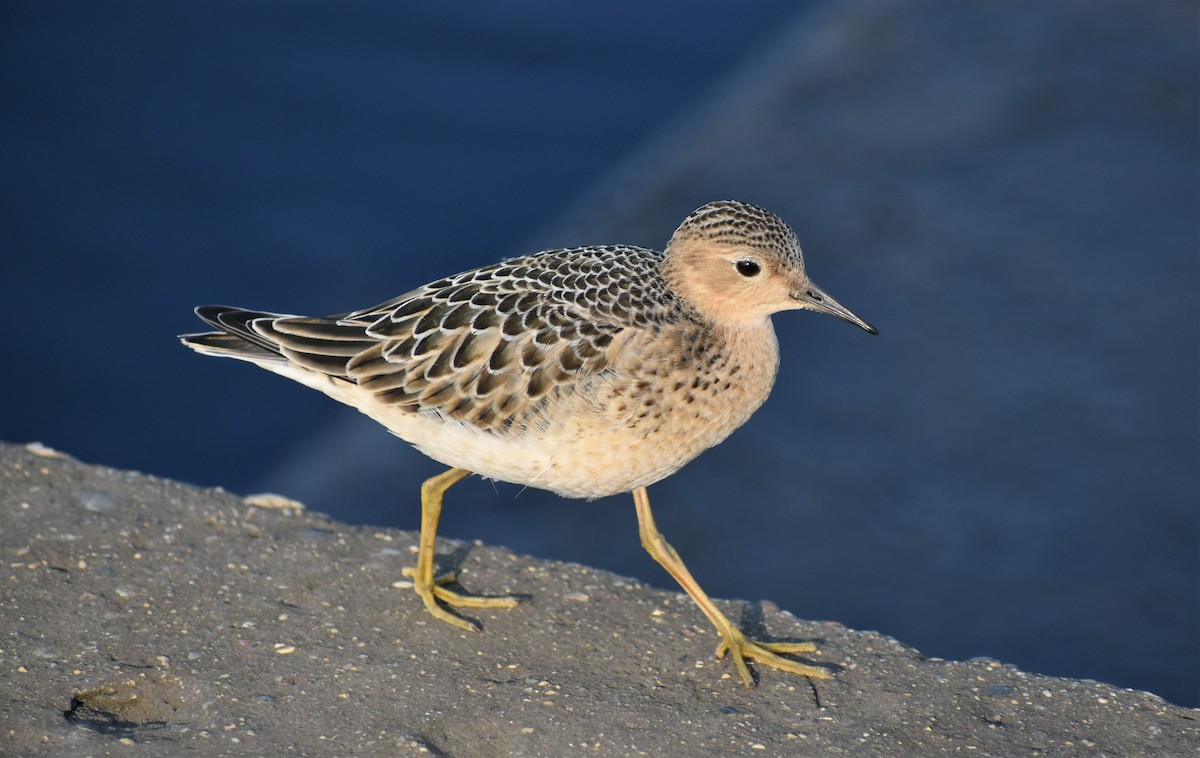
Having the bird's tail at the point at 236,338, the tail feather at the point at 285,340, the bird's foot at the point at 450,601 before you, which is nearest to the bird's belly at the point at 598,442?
the tail feather at the point at 285,340

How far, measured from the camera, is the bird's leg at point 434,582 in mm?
6141

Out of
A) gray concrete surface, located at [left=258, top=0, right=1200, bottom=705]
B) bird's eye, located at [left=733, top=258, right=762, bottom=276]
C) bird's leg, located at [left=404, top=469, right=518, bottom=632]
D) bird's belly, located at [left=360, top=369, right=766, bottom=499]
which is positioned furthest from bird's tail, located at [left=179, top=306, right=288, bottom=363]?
gray concrete surface, located at [left=258, top=0, right=1200, bottom=705]

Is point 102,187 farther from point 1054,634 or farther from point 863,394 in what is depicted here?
point 1054,634

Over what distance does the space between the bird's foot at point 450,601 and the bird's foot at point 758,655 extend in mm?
980

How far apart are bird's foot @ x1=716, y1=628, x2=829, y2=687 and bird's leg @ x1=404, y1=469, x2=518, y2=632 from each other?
0.98 m

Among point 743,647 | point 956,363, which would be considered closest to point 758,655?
point 743,647

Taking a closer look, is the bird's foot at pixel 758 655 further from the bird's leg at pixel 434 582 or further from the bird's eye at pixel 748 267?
the bird's eye at pixel 748 267

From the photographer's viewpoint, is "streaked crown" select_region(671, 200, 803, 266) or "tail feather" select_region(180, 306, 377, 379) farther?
"tail feather" select_region(180, 306, 377, 379)

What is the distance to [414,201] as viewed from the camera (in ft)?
44.9

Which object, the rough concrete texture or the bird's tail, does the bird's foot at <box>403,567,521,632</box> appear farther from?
the bird's tail

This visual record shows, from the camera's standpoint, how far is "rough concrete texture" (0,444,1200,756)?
5.33 metres

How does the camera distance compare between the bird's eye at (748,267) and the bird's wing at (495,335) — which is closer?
the bird's wing at (495,335)

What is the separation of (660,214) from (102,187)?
17.1ft

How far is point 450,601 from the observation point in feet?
20.5
